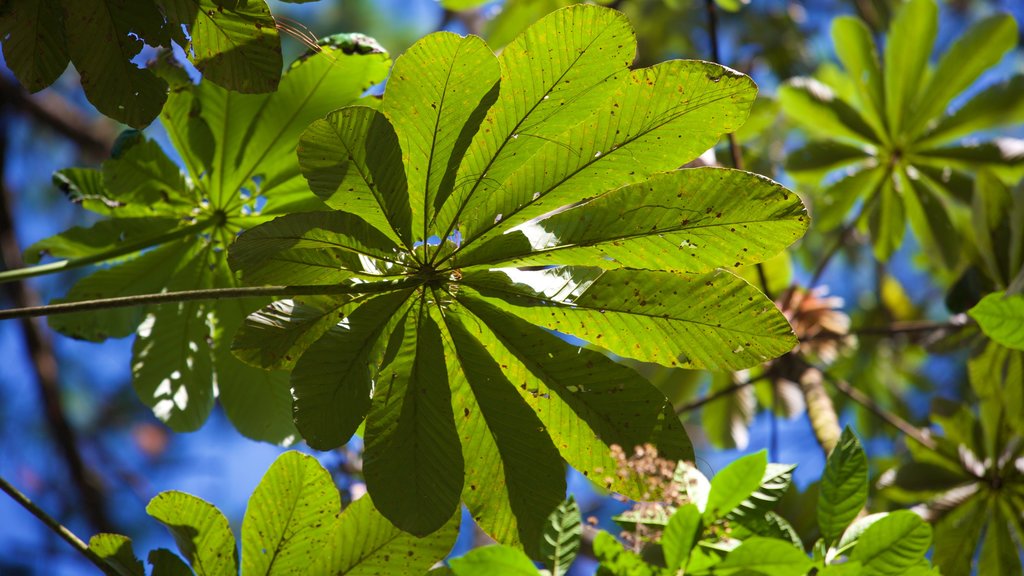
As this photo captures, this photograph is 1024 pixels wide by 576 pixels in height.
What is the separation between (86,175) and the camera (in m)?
2.14

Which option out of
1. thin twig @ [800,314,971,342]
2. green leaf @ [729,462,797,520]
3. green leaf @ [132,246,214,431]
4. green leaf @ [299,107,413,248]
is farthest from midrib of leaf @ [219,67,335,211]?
thin twig @ [800,314,971,342]

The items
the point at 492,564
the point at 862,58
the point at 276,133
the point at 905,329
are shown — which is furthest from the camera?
the point at 862,58

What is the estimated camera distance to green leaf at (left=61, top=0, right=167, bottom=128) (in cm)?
147

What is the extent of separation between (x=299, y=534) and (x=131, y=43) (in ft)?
3.01

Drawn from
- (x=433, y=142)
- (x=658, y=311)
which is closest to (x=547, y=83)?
(x=433, y=142)

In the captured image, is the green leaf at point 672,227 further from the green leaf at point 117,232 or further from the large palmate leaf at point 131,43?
the green leaf at point 117,232

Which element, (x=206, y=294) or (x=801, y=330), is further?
(x=801, y=330)

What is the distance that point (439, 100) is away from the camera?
58.9 inches

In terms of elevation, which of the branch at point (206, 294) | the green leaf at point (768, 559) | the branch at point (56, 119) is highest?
the branch at point (56, 119)

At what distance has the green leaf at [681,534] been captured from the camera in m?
1.21

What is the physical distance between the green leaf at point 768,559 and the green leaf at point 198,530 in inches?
35.8

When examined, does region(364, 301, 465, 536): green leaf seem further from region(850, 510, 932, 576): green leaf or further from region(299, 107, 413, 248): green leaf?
region(850, 510, 932, 576): green leaf

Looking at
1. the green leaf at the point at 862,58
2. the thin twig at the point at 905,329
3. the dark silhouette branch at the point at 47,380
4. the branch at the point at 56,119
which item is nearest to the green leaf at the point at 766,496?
the thin twig at the point at 905,329

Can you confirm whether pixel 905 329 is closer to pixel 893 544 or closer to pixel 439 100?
pixel 893 544
